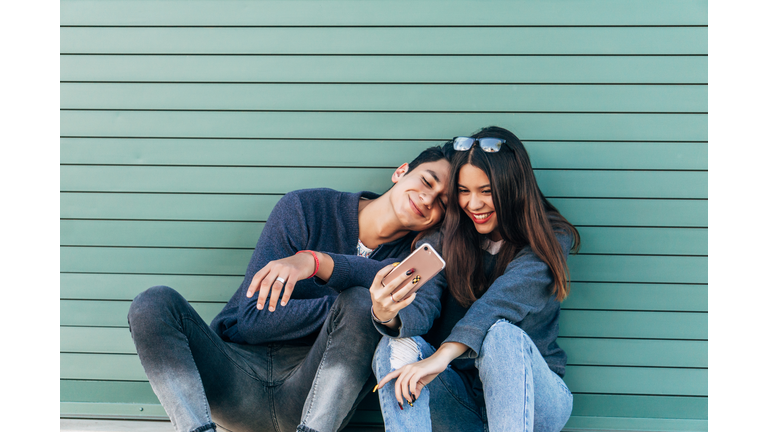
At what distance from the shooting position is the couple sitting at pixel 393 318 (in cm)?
158

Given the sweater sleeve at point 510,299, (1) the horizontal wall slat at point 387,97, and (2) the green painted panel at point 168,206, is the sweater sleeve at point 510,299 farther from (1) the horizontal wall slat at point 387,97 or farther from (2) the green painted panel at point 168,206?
(2) the green painted panel at point 168,206

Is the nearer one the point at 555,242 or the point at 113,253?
the point at 555,242

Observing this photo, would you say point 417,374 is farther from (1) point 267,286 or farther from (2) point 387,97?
(2) point 387,97

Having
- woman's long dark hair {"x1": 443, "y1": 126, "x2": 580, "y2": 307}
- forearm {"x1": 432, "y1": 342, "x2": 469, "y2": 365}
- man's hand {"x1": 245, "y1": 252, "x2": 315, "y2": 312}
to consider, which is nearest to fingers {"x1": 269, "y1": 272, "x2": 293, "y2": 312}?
man's hand {"x1": 245, "y1": 252, "x2": 315, "y2": 312}

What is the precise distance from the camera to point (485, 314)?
1659 millimetres

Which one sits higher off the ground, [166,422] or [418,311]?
[418,311]

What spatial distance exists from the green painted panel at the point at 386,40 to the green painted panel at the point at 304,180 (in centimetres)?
55

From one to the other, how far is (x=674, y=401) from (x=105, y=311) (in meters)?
2.72

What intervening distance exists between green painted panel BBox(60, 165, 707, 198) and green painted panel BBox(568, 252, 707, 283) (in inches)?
11.4

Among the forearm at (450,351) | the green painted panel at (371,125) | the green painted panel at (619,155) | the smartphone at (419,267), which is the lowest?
the forearm at (450,351)

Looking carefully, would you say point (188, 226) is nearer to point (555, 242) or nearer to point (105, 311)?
point (105, 311)

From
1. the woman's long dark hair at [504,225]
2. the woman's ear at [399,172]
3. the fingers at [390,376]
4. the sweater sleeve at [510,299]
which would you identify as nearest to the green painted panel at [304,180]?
the woman's ear at [399,172]
